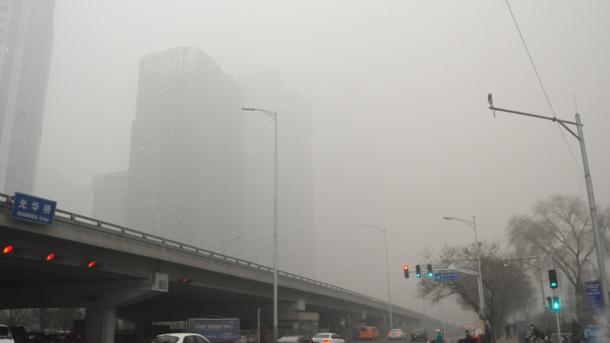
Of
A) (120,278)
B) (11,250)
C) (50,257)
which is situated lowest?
(120,278)

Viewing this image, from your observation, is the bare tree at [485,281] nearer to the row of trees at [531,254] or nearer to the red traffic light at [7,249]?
the row of trees at [531,254]

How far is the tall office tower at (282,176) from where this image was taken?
10138 centimetres

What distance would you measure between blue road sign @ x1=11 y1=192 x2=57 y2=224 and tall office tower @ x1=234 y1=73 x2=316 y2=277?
236ft

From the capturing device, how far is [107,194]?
140500 millimetres

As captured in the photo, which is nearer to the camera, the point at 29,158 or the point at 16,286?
the point at 16,286

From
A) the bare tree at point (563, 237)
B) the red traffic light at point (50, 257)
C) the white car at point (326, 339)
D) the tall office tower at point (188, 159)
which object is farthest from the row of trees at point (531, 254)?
the tall office tower at point (188, 159)

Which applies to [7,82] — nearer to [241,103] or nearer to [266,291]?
[241,103]

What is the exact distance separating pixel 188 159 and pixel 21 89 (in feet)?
165

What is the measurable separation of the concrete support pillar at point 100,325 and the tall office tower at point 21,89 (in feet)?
Answer: 343

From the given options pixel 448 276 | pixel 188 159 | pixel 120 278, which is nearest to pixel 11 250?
pixel 120 278

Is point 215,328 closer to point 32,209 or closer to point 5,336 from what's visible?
point 32,209

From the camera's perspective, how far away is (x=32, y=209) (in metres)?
26.0

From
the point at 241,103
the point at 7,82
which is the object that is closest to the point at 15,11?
the point at 7,82

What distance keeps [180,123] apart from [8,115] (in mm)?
44653
